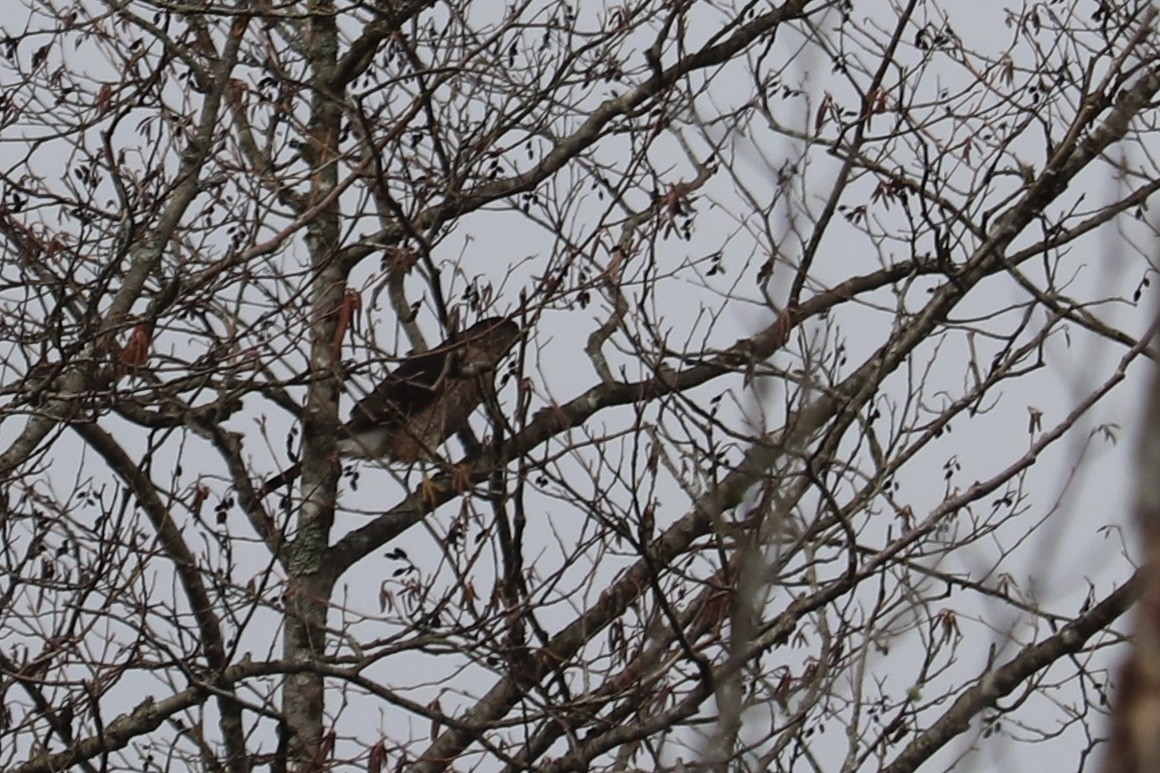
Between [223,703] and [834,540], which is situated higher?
[223,703]

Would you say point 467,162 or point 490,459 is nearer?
point 490,459

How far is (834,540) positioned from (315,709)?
3.20 m

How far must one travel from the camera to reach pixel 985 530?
470 centimetres

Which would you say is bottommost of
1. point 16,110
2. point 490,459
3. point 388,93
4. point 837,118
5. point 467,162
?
point 490,459

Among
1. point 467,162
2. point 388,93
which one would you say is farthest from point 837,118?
point 388,93

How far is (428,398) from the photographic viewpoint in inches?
237

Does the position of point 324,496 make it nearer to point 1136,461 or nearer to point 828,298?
point 828,298

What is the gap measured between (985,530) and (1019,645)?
370 millimetres

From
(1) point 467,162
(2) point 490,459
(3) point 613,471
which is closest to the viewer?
(3) point 613,471

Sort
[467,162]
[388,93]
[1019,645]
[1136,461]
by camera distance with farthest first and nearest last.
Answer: [388,93] → [467,162] → [1019,645] → [1136,461]

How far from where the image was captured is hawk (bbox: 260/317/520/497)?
4504mm

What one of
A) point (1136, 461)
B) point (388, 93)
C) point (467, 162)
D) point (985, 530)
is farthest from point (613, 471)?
point (1136, 461)

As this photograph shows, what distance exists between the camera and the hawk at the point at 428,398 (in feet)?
14.8

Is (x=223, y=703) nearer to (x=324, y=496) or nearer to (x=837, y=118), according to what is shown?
(x=324, y=496)
